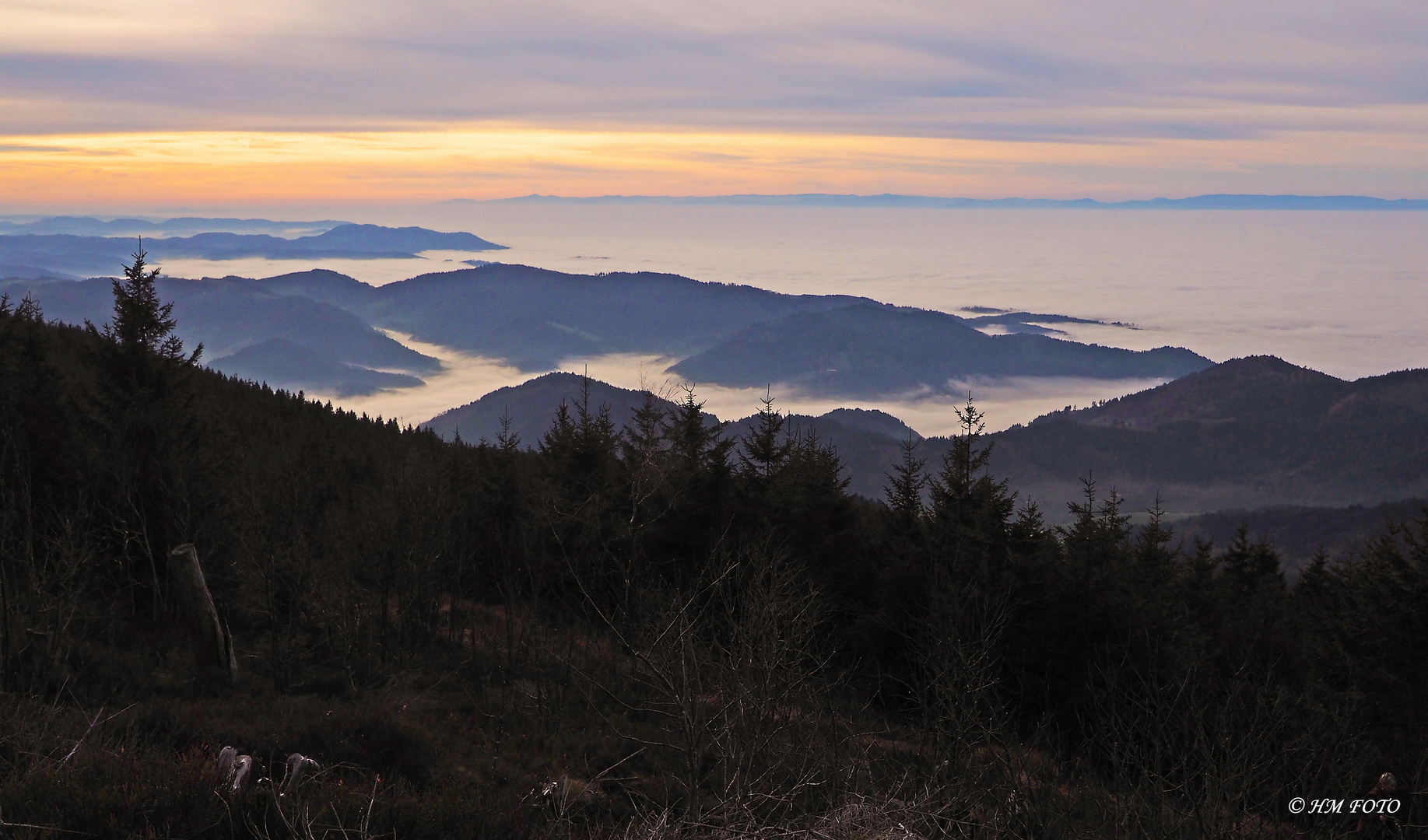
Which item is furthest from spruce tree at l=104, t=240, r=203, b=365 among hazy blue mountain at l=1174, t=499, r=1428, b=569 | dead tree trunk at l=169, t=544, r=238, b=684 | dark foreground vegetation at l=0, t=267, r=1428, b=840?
hazy blue mountain at l=1174, t=499, r=1428, b=569

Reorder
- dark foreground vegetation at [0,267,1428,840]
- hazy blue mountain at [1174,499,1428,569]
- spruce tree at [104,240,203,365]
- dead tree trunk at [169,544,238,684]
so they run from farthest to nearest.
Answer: hazy blue mountain at [1174,499,1428,569] → spruce tree at [104,240,203,365] → dead tree trunk at [169,544,238,684] → dark foreground vegetation at [0,267,1428,840]

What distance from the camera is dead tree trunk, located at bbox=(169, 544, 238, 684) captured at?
1830 cm

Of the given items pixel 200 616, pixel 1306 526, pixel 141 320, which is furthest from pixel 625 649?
pixel 1306 526

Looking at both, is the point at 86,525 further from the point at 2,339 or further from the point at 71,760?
the point at 71,760

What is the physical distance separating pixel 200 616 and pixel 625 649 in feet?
35.5

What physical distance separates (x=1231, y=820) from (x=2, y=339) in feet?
121

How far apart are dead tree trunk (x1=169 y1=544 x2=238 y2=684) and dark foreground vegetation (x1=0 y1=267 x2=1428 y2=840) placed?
32 centimetres

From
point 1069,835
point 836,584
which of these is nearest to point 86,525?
point 836,584

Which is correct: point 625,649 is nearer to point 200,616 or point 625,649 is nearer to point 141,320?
point 200,616

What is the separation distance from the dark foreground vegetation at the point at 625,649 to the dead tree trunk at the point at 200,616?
32 cm

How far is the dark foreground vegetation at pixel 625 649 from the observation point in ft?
33.4

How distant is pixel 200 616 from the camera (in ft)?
60.5

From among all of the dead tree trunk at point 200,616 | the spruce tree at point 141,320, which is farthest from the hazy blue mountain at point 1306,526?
the dead tree trunk at point 200,616

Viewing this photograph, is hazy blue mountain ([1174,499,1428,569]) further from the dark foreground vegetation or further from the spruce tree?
the spruce tree
